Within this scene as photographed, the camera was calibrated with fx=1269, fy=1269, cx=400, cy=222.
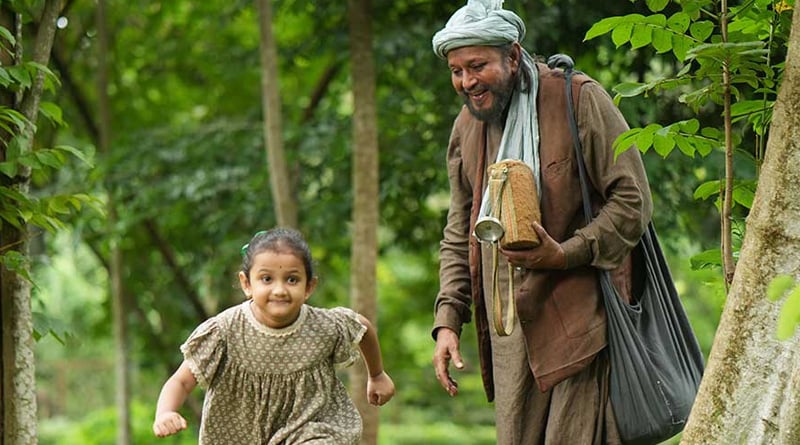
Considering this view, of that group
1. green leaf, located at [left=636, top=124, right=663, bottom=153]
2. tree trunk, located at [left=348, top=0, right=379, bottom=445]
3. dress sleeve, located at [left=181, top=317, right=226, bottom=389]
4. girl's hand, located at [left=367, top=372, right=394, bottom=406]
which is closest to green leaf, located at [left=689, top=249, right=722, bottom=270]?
green leaf, located at [left=636, top=124, right=663, bottom=153]

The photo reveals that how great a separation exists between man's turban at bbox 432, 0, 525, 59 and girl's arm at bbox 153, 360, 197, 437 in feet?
4.36

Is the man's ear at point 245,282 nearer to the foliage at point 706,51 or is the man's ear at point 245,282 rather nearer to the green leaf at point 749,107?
the foliage at point 706,51

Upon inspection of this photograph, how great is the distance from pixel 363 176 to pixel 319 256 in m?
4.19

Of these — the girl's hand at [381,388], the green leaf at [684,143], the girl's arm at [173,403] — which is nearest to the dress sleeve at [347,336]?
the girl's hand at [381,388]

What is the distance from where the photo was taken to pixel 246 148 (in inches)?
363

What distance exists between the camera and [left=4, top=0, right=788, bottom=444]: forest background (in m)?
7.73

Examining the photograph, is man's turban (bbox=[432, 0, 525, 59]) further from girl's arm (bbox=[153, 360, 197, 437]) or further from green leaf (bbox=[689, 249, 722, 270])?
girl's arm (bbox=[153, 360, 197, 437])

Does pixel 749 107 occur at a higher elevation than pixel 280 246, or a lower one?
higher

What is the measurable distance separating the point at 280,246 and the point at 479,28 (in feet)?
3.05

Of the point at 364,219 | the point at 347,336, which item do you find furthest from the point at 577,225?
the point at 364,219

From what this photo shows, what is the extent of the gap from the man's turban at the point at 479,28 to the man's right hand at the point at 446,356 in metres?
0.92

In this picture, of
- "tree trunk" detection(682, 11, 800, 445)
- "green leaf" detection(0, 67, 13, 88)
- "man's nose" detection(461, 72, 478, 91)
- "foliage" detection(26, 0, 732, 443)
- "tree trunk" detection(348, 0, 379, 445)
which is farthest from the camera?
"foliage" detection(26, 0, 732, 443)

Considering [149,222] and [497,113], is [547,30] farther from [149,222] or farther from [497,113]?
[149,222]

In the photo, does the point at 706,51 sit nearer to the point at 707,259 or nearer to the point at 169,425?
the point at 707,259
